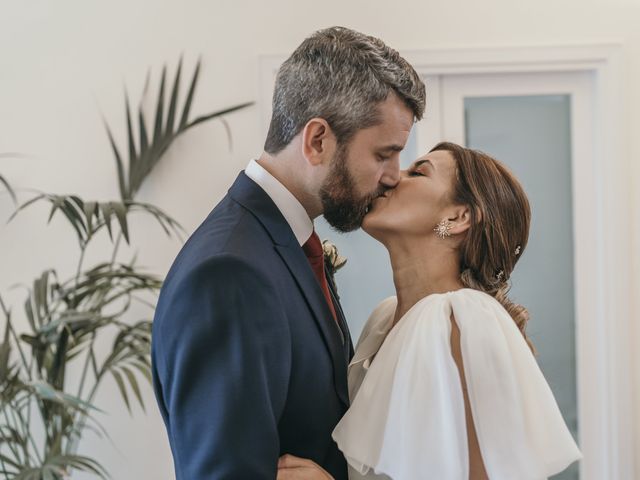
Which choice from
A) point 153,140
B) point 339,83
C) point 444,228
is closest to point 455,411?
point 444,228

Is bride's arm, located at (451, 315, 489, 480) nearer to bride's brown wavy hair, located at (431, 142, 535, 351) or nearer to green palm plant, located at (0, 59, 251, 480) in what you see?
bride's brown wavy hair, located at (431, 142, 535, 351)

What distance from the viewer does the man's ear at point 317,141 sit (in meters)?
1.62

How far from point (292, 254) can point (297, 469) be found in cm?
39

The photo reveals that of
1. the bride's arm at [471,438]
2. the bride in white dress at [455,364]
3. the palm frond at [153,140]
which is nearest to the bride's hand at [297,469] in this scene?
the bride in white dress at [455,364]

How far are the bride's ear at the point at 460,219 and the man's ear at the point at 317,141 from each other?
0.43 metres

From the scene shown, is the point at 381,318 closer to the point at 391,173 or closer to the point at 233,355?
the point at 391,173

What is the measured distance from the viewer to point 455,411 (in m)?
1.73

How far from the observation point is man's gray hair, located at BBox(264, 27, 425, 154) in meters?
1.61

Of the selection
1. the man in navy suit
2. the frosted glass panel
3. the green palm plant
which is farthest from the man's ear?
the frosted glass panel

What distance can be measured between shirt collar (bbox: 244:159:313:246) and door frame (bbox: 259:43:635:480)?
2049 mm

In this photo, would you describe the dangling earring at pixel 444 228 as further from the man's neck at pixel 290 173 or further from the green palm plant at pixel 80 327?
the green palm plant at pixel 80 327

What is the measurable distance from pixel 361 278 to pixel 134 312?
100 cm

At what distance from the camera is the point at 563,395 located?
3.93m

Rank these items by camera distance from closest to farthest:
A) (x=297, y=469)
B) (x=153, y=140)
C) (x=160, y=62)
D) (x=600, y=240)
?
(x=297, y=469), (x=153, y=140), (x=160, y=62), (x=600, y=240)
